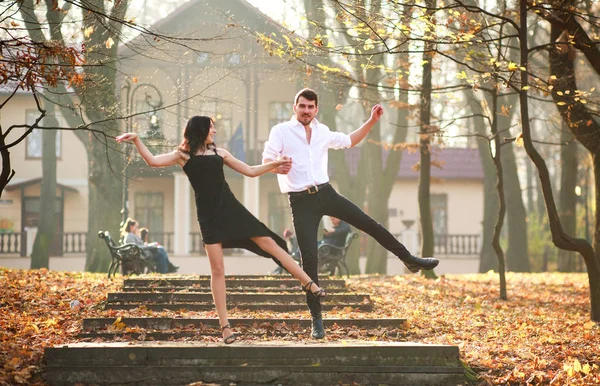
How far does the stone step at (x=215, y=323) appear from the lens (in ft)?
32.0

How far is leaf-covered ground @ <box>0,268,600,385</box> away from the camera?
26.5 ft

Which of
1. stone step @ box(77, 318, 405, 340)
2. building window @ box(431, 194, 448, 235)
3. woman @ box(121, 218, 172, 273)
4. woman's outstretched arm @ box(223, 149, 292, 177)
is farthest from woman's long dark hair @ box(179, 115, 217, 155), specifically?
building window @ box(431, 194, 448, 235)

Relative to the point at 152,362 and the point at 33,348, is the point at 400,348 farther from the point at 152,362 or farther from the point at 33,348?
the point at 33,348

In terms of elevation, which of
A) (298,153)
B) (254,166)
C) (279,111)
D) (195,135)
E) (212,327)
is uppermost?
(279,111)

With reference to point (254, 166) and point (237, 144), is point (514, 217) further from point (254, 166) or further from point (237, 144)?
point (254, 166)

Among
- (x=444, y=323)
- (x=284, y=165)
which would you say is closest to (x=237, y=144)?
(x=444, y=323)

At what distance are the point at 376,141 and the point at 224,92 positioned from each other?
12.7m

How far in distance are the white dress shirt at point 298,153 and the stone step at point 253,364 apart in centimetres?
146

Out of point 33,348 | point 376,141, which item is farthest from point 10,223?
point 33,348

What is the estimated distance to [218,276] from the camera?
793cm

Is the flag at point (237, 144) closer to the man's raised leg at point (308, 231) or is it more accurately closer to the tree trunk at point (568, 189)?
the tree trunk at point (568, 189)

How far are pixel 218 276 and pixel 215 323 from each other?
2.07 meters

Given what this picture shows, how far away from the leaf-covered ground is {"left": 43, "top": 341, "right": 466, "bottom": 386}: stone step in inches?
13.0

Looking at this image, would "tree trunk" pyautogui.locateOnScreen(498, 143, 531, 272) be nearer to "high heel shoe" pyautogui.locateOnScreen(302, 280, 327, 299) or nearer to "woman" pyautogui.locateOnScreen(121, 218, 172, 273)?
"woman" pyautogui.locateOnScreen(121, 218, 172, 273)
